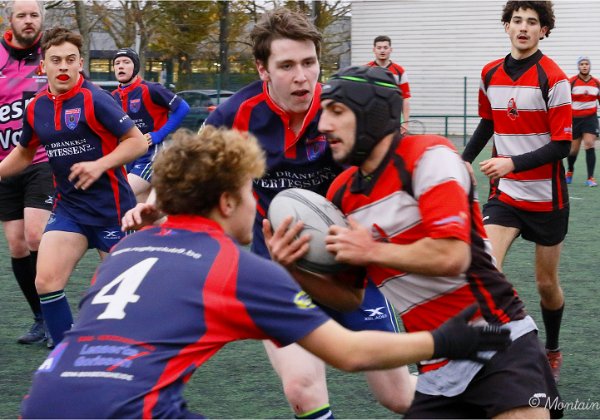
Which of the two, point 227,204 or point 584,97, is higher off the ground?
point 227,204

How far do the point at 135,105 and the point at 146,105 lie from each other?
0.38ft

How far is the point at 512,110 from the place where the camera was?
5730mm

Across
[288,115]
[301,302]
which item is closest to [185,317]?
[301,302]

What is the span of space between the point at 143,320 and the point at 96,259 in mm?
7476

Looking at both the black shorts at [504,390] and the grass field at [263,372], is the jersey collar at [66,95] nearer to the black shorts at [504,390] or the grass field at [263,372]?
the grass field at [263,372]

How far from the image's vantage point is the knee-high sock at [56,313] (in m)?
5.63

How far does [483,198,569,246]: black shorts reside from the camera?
5695mm

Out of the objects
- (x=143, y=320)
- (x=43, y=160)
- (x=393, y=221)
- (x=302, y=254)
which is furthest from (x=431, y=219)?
(x=43, y=160)

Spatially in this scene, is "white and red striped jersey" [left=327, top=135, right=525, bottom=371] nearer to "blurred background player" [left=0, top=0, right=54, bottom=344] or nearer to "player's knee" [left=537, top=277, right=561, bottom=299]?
"player's knee" [left=537, top=277, right=561, bottom=299]

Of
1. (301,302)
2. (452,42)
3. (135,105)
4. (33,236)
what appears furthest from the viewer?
(452,42)

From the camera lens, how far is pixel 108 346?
2582 millimetres

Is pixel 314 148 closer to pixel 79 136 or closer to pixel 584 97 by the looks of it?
pixel 79 136

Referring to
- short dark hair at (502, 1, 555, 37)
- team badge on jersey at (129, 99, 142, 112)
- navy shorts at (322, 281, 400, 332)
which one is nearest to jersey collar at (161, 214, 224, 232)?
navy shorts at (322, 281, 400, 332)

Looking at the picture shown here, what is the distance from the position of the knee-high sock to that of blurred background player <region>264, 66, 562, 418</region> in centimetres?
262
